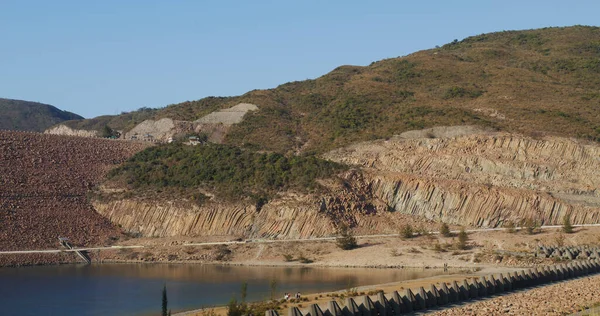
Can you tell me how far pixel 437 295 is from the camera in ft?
92.4

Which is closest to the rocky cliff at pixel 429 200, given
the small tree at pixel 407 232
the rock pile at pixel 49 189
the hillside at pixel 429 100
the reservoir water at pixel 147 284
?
the rock pile at pixel 49 189

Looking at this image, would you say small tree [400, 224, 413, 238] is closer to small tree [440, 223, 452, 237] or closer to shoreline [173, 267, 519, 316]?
small tree [440, 223, 452, 237]

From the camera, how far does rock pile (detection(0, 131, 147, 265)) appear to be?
61.2m

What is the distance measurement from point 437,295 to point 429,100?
64756mm

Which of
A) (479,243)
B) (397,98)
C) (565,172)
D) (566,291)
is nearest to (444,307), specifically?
(566,291)

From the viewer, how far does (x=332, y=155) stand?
7731 cm

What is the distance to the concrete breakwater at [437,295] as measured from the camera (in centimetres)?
2453

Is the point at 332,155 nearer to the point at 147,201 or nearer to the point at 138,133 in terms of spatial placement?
the point at 147,201

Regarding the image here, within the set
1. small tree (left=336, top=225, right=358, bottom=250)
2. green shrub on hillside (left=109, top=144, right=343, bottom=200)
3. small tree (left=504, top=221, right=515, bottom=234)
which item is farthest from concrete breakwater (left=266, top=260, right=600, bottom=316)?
green shrub on hillside (left=109, top=144, right=343, bottom=200)

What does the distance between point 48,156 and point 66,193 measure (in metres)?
6.62

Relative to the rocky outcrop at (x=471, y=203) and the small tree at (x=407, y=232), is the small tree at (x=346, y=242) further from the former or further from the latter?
the rocky outcrop at (x=471, y=203)

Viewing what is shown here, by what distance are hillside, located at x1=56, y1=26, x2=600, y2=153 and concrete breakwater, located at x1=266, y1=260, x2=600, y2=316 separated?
1535 inches

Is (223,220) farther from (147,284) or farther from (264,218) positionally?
(147,284)

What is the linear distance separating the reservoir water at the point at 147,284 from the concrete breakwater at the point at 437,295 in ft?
36.5
